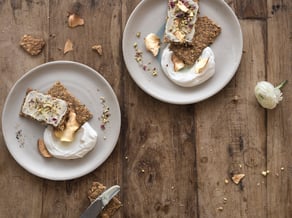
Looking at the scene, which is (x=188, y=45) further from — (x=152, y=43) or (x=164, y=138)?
(x=164, y=138)

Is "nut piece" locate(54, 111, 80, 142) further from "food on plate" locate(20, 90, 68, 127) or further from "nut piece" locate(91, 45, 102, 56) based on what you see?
"nut piece" locate(91, 45, 102, 56)

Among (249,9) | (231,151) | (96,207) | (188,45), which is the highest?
(249,9)

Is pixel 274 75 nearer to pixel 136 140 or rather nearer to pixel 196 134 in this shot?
pixel 196 134

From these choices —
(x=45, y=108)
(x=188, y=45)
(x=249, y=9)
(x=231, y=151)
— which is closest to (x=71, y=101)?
(x=45, y=108)

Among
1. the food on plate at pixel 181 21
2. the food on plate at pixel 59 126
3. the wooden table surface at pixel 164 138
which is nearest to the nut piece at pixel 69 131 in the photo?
the food on plate at pixel 59 126

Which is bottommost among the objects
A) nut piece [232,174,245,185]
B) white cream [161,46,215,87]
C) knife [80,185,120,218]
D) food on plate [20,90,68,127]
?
knife [80,185,120,218]

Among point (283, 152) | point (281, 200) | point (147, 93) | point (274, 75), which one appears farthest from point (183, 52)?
point (281, 200)

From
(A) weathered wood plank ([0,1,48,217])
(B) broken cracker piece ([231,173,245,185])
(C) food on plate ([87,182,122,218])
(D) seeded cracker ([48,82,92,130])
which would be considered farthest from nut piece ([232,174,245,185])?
(A) weathered wood plank ([0,1,48,217])
